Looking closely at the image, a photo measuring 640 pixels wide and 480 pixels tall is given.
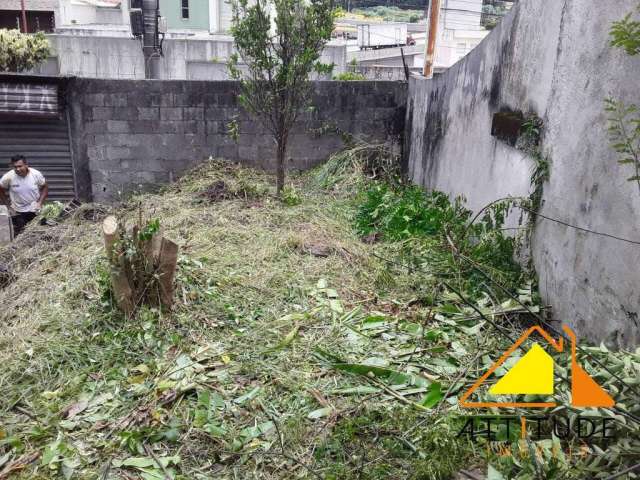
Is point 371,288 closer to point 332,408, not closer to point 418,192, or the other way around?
point 332,408

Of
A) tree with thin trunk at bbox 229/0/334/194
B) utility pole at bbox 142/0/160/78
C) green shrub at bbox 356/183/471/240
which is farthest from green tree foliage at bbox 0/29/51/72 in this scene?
green shrub at bbox 356/183/471/240

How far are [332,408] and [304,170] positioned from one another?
5.76 m

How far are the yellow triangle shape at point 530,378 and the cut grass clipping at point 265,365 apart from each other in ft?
0.69

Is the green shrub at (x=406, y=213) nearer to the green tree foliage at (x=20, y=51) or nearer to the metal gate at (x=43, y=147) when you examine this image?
the metal gate at (x=43, y=147)

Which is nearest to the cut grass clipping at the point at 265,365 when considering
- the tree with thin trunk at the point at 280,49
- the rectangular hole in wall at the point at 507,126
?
the rectangular hole in wall at the point at 507,126

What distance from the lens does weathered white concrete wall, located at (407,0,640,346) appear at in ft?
8.34

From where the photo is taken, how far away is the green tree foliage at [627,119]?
202 centimetres

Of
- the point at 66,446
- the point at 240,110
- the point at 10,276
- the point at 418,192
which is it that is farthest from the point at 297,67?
the point at 66,446

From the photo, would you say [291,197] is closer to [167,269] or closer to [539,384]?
[167,269]

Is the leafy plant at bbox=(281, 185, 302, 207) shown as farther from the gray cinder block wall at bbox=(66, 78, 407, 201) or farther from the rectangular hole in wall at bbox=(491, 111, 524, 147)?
the rectangular hole in wall at bbox=(491, 111, 524, 147)

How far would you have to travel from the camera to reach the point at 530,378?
229cm

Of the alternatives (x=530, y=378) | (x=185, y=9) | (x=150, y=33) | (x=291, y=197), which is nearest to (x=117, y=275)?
(x=530, y=378)

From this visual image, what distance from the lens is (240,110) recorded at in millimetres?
7566

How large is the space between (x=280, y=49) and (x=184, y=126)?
6.61 ft
